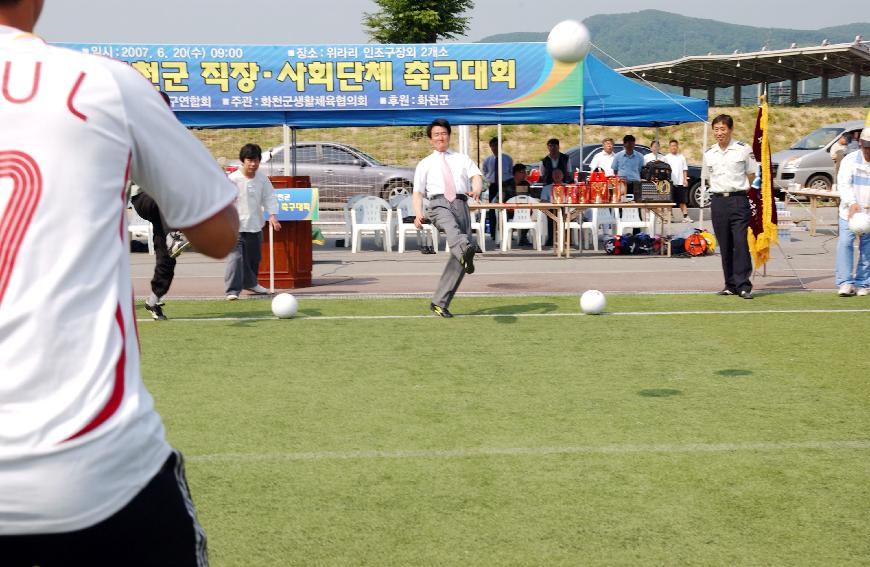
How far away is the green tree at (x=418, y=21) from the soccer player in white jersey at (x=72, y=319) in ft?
161

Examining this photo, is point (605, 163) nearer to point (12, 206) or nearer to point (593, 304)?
point (593, 304)

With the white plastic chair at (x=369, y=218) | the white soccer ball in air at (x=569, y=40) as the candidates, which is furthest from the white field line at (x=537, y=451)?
the white plastic chair at (x=369, y=218)

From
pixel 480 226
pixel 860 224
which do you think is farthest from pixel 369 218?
pixel 860 224

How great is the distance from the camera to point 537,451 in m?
6.23

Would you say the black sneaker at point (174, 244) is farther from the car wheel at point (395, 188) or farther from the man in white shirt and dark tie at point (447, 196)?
the car wheel at point (395, 188)

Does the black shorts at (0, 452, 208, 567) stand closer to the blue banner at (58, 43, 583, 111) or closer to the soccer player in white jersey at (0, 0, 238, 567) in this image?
the soccer player in white jersey at (0, 0, 238, 567)

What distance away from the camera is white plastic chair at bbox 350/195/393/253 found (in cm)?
2047

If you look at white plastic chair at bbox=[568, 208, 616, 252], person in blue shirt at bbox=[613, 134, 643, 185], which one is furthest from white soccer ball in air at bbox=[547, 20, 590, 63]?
person in blue shirt at bbox=[613, 134, 643, 185]

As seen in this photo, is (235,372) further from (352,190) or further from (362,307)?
(352,190)

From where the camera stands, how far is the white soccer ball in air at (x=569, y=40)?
16.6 metres

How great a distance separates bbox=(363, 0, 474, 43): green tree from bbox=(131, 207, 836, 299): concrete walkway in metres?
31.5

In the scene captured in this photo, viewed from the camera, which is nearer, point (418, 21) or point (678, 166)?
point (678, 166)

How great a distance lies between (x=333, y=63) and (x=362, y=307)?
25.1 ft

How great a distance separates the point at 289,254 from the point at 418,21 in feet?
124
